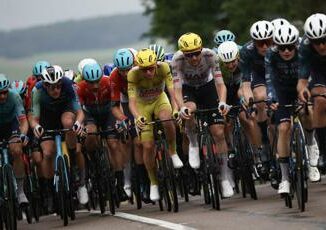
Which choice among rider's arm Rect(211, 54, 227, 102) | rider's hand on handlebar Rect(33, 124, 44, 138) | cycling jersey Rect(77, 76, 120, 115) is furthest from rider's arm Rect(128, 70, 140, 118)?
cycling jersey Rect(77, 76, 120, 115)

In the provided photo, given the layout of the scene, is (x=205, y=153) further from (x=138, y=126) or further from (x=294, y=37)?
(x=294, y=37)

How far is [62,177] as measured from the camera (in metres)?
14.9

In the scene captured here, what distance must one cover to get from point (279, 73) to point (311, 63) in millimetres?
747

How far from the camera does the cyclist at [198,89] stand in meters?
14.9

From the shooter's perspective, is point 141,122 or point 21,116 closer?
point 141,122

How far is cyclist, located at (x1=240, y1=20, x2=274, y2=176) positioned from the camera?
15.3 meters

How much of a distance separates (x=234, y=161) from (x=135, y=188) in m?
1.88

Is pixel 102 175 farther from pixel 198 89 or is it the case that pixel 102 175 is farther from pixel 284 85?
pixel 284 85

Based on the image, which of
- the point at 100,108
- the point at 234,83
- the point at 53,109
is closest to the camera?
the point at 53,109

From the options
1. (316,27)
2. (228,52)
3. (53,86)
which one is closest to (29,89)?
(53,86)

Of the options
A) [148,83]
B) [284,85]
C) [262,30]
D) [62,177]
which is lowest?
[62,177]

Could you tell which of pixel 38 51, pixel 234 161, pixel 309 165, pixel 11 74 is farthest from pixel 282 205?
pixel 38 51

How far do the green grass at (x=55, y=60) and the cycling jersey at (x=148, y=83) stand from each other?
5493 centimetres

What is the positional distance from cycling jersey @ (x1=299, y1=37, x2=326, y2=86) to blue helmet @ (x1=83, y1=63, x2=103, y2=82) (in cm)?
390
